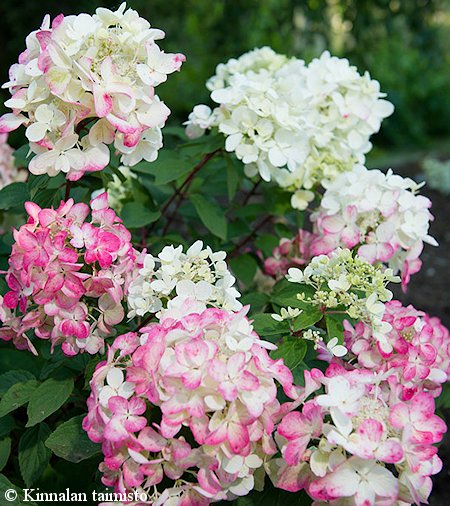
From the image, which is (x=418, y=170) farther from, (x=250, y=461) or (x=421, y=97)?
(x=250, y=461)

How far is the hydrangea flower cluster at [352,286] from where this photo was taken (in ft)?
3.78

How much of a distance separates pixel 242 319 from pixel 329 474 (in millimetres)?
238

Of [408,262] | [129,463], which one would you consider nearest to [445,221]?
[408,262]

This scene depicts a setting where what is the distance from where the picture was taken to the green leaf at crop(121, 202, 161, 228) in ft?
5.43

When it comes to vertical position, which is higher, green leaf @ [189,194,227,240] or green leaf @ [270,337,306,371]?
green leaf @ [189,194,227,240]

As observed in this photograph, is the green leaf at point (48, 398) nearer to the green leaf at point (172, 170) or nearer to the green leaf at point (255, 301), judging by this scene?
the green leaf at point (255, 301)

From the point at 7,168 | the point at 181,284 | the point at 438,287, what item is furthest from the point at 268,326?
the point at 438,287

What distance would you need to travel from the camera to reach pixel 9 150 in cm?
197

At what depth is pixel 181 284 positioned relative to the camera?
1.12m

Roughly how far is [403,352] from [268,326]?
22 centimetres

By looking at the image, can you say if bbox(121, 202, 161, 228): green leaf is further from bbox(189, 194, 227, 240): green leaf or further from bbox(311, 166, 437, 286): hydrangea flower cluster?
bbox(311, 166, 437, 286): hydrangea flower cluster

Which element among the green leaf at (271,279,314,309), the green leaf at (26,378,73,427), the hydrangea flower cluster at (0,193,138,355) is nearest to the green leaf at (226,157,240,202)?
the green leaf at (271,279,314,309)

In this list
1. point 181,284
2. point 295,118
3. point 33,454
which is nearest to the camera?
point 181,284

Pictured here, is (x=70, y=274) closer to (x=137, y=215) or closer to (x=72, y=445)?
(x=72, y=445)
